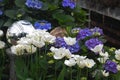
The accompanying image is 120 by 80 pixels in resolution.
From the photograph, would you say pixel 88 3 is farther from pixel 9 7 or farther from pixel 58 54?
pixel 58 54

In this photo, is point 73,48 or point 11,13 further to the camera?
point 11,13

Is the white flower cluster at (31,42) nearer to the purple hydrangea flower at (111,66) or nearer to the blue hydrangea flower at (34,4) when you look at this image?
the purple hydrangea flower at (111,66)

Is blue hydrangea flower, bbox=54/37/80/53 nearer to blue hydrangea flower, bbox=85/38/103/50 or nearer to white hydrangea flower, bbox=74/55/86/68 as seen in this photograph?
blue hydrangea flower, bbox=85/38/103/50

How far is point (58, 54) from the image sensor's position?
5.85ft

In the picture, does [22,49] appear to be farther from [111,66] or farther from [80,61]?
[111,66]

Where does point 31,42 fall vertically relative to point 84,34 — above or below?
above

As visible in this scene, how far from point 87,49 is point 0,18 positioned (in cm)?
82

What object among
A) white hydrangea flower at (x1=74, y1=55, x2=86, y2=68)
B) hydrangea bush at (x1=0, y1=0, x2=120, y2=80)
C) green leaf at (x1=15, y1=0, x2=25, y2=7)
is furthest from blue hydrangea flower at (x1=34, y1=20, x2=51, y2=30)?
white hydrangea flower at (x1=74, y1=55, x2=86, y2=68)

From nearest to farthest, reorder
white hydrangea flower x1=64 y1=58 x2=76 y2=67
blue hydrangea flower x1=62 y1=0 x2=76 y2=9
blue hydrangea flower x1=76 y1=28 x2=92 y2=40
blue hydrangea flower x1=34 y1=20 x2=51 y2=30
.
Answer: white hydrangea flower x1=64 y1=58 x2=76 y2=67
blue hydrangea flower x1=76 y1=28 x2=92 y2=40
blue hydrangea flower x1=34 y1=20 x2=51 y2=30
blue hydrangea flower x1=62 y1=0 x2=76 y2=9

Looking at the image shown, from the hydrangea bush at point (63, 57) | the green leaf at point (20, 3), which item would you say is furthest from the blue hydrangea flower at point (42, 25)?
the green leaf at point (20, 3)

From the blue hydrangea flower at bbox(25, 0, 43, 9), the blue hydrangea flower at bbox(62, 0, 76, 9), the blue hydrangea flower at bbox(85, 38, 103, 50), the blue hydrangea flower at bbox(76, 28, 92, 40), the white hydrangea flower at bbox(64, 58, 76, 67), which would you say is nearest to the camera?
the white hydrangea flower at bbox(64, 58, 76, 67)

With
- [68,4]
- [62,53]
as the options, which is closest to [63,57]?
[62,53]

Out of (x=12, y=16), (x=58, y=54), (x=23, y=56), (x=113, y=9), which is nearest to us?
(x=58, y=54)

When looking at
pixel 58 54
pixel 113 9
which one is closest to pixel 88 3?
pixel 113 9
